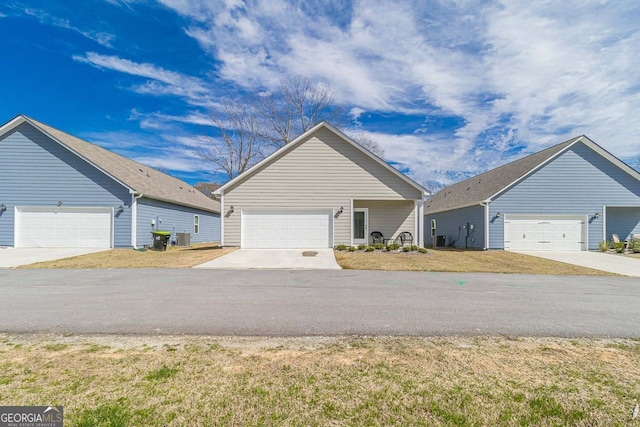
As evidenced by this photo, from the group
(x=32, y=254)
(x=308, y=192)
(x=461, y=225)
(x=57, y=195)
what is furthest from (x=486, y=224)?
(x=57, y=195)

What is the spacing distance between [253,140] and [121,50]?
54.1 feet

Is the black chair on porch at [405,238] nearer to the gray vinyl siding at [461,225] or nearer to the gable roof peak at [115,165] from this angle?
the gray vinyl siding at [461,225]

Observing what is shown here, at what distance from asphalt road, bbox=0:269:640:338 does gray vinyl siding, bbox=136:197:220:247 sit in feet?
26.7

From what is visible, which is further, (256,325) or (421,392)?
(256,325)

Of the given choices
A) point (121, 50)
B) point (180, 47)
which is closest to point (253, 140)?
point (180, 47)

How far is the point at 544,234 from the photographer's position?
19078mm

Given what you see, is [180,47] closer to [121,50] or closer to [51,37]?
[121,50]

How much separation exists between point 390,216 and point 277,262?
28.2 ft

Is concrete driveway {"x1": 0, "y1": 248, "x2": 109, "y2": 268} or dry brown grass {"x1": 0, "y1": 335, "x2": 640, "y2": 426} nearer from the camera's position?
dry brown grass {"x1": 0, "y1": 335, "x2": 640, "y2": 426}

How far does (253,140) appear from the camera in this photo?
A: 108 feet

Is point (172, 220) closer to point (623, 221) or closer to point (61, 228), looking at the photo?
point (61, 228)

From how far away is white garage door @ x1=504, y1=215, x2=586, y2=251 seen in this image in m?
19.0

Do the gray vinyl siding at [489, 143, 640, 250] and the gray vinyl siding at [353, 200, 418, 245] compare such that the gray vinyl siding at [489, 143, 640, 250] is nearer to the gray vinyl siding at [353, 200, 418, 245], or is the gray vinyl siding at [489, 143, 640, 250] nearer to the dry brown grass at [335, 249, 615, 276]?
the gray vinyl siding at [353, 200, 418, 245]

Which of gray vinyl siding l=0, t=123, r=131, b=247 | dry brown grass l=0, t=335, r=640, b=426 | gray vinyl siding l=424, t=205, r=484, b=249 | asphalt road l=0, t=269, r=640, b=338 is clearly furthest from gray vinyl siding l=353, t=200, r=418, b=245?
dry brown grass l=0, t=335, r=640, b=426
